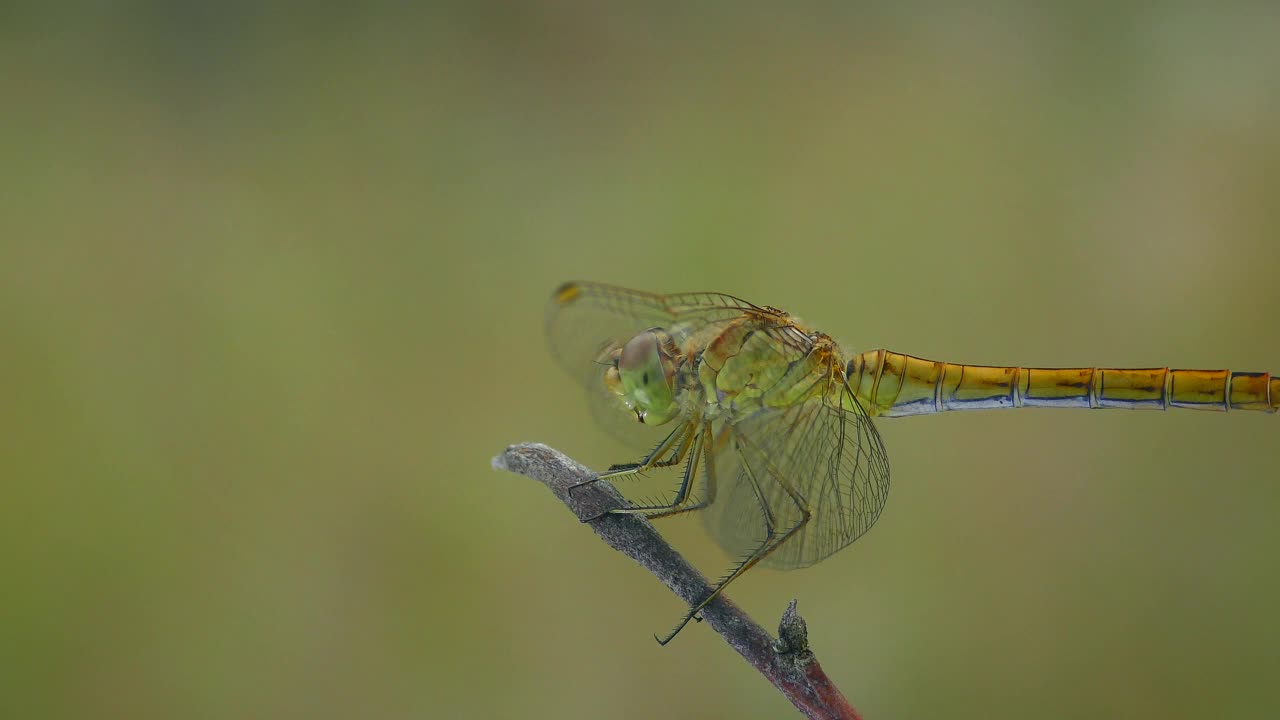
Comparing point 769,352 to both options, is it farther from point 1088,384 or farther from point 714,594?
point 1088,384

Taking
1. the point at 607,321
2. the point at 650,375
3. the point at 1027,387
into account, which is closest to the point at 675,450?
the point at 650,375

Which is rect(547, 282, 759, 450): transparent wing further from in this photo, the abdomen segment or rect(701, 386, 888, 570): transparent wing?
the abdomen segment

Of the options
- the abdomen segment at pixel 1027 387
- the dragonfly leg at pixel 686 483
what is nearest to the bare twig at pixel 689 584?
the dragonfly leg at pixel 686 483

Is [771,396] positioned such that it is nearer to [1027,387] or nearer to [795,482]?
[795,482]

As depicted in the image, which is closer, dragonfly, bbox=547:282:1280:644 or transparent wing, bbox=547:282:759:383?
dragonfly, bbox=547:282:1280:644

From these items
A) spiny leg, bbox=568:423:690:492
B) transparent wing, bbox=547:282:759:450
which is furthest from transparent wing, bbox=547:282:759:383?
spiny leg, bbox=568:423:690:492

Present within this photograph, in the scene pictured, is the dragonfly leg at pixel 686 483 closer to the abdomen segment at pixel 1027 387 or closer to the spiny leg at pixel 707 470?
the spiny leg at pixel 707 470
